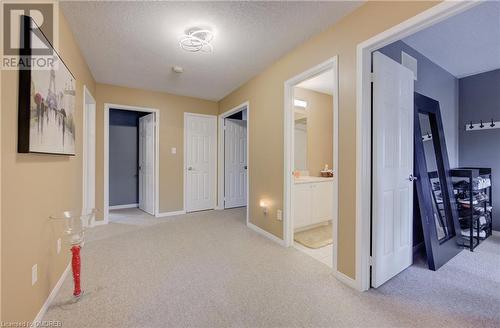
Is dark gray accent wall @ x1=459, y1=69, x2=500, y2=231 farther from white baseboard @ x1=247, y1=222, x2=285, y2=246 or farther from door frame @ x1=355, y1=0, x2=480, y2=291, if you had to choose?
white baseboard @ x1=247, y1=222, x2=285, y2=246

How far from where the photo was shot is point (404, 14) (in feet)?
5.23

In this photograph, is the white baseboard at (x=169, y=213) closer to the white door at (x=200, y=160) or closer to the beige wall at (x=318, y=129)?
the white door at (x=200, y=160)

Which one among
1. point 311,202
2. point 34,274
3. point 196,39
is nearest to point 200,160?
point 311,202

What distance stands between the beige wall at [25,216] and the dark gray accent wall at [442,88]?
10.6 feet

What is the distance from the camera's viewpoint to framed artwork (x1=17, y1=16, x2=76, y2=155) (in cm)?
133

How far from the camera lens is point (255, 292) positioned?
6.05 feet

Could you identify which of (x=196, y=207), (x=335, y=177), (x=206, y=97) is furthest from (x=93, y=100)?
(x=335, y=177)

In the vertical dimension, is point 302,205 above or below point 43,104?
below

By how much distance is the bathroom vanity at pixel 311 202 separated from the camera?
3.34 meters

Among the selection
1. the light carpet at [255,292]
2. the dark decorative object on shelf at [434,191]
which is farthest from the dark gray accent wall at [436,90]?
the light carpet at [255,292]

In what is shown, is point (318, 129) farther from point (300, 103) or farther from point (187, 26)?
point (187, 26)

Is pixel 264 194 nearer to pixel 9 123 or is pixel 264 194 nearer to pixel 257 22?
pixel 257 22

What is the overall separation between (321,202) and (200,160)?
2.60 m

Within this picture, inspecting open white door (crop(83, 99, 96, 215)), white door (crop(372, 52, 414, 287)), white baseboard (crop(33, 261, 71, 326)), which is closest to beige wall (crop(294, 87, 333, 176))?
white door (crop(372, 52, 414, 287))
